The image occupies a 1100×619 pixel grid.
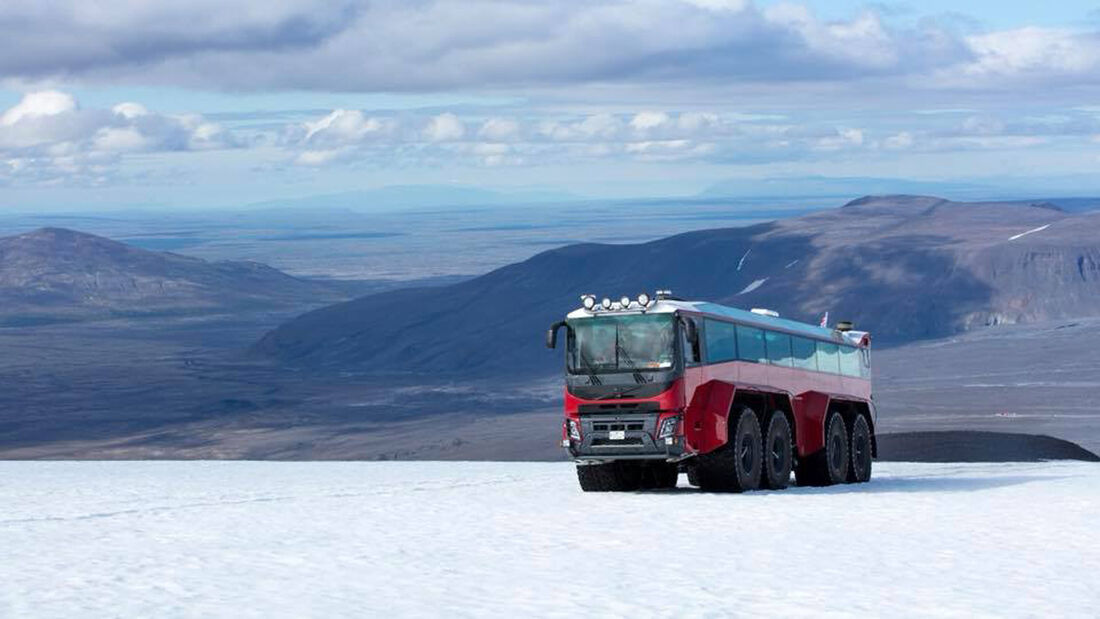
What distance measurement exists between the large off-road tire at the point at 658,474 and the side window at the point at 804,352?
3.67 meters

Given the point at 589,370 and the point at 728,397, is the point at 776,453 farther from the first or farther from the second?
the point at 589,370

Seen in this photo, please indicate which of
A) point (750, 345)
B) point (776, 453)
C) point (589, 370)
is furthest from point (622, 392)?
point (776, 453)

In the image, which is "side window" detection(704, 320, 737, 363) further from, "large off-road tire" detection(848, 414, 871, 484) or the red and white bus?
"large off-road tire" detection(848, 414, 871, 484)

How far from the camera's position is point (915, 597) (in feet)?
56.7

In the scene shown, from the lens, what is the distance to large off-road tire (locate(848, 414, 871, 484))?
38281mm

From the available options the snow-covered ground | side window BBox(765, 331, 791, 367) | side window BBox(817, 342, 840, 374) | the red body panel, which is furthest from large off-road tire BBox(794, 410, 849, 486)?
side window BBox(765, 331, 791, 367)

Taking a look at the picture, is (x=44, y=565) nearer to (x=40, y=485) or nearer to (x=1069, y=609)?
(x=1069, y=609)

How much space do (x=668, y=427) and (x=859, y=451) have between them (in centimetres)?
928

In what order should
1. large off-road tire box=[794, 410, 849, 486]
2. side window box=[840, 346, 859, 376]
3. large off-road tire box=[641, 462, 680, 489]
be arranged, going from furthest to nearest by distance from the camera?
side window box=[840, 346, 859, 376], large off-road tire box=[794, 410, 849, 486], large off-road tire box=[641, 462, 680, 489]

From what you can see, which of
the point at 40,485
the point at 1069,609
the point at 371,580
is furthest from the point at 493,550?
the point at 40,485

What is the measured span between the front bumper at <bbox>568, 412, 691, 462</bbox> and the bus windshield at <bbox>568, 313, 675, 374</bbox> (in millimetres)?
967

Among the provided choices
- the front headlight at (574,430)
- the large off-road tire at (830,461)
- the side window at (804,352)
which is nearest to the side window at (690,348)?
the front headlight at (574,430)

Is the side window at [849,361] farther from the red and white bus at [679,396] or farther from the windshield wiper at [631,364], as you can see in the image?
the windshield wiper at [631,364]

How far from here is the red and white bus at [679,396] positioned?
31.2 m
